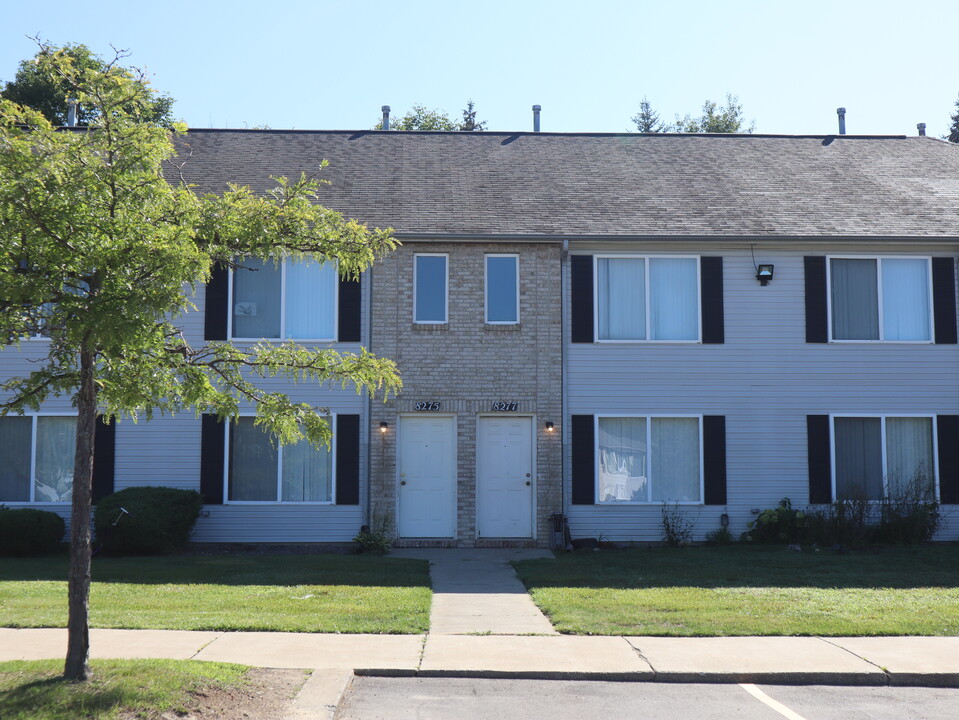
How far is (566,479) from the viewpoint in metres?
15.8

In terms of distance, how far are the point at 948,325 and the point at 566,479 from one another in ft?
23.0

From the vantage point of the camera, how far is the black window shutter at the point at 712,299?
53.1 feet

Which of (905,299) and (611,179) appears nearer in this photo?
(905,299)

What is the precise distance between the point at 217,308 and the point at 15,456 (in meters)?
4.10

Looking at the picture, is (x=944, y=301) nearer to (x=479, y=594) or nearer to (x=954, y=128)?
(x=479, y=594)

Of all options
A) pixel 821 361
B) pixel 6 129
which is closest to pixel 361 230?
pixel 6 129

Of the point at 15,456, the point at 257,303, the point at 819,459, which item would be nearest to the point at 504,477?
the point at 257,303

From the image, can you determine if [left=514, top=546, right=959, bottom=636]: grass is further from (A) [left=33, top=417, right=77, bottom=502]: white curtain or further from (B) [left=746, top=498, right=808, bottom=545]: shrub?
(A) [left=33, top=417, right=77, bottom=502]: white curtain

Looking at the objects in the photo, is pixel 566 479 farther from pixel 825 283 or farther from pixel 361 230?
pixel 361 230

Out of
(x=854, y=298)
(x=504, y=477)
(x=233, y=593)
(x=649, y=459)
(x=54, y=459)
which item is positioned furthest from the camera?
(x=854, y=298)

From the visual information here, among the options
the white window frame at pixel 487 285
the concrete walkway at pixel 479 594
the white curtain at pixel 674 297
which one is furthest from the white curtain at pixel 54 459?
the white curtain at pixel 674 297

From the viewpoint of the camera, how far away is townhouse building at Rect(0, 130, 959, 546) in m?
15.7

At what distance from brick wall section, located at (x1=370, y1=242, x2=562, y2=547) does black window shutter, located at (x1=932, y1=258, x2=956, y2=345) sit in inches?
253

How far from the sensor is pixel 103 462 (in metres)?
15.5
